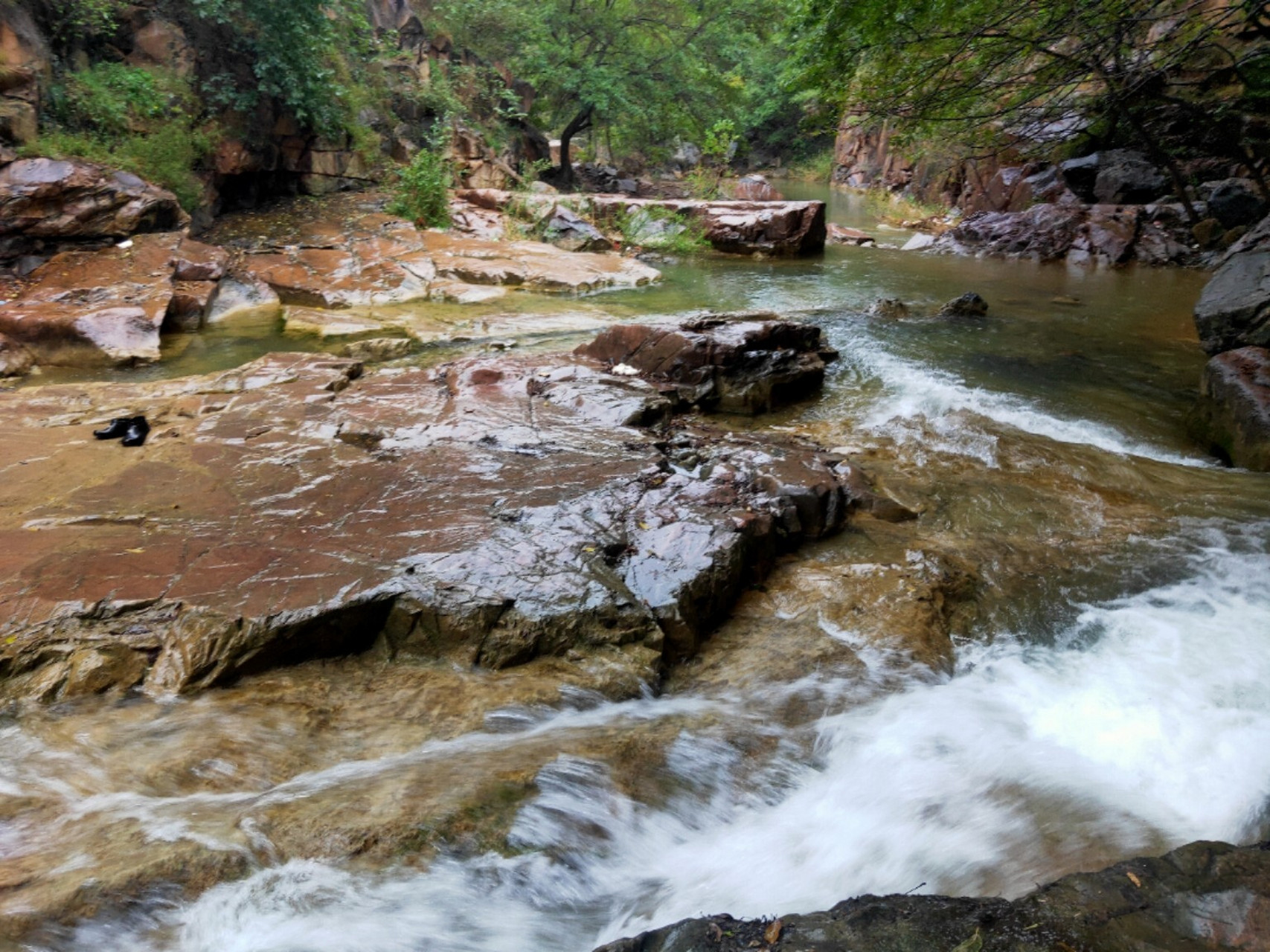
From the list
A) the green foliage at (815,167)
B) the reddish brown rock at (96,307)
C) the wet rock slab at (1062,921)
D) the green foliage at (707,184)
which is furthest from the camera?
the green foliage at (815,167)

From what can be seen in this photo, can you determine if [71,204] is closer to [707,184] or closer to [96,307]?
[96,307]

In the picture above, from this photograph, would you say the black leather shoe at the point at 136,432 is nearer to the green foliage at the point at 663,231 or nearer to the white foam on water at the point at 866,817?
the white foam on water at the point at 866,817

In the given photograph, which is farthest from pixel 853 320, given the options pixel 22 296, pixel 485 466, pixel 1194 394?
pixel 22 296

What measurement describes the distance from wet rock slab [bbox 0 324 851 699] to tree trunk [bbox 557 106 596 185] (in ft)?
53.6

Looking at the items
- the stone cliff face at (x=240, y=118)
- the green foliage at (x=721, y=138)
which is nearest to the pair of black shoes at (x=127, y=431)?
the stone cliff face at (x=240, y=118)

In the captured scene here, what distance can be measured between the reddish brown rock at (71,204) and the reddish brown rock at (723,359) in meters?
5.99

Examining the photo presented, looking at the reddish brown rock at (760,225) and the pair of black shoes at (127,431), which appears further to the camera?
the reddish brown rock at (760,225)

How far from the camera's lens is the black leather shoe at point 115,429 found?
15.1ft

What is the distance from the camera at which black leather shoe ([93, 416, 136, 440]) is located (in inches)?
181

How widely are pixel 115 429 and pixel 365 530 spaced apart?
227cm

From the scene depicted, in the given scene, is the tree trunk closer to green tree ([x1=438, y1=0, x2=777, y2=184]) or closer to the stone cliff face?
green tree ([x1=438, y1=0, x2=777, y2=184])

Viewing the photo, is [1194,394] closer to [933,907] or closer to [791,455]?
[791,455]

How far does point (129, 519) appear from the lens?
11.9ft

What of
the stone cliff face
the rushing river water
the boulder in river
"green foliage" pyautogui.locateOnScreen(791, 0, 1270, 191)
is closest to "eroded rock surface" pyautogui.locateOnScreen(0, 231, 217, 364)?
the stone cliff face
